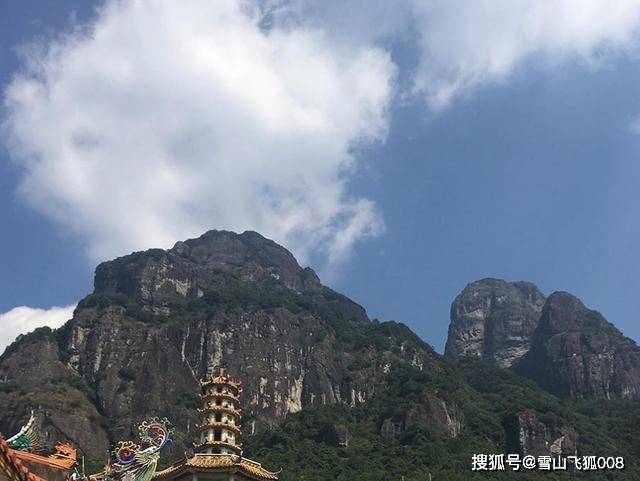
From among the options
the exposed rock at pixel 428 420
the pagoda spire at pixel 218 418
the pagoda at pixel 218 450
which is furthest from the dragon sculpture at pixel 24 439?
the exposed rock at pixel 428 420

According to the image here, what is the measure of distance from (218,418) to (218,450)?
2507 millimetres

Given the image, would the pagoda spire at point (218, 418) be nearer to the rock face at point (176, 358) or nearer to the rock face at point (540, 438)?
the rock face at point (176, 358)

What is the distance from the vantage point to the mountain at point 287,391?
13588 cm

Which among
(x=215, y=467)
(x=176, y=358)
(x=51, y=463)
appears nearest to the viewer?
(x=51, y=463)

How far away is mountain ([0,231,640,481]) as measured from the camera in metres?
136

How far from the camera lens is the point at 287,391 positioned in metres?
169

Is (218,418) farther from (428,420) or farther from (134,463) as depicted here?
(428,420)

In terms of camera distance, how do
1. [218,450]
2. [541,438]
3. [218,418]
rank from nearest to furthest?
[218,450] < [218,418] < [541,438]

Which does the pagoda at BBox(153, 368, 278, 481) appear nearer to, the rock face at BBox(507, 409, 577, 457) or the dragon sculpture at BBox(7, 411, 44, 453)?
the dragon sculpture at BBox(7, 411, 44, 453)

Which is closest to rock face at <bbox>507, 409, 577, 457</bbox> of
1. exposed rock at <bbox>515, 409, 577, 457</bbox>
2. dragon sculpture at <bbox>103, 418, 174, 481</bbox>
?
exposed rock at <bbox>515, 409, 577, 457</bbox>

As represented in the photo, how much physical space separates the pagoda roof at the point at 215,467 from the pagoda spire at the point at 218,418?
247 cm

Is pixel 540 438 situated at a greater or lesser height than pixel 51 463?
greater

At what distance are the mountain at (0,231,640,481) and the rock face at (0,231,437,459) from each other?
31 centimetres

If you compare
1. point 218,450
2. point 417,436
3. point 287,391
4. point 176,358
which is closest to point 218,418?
point 218,450
